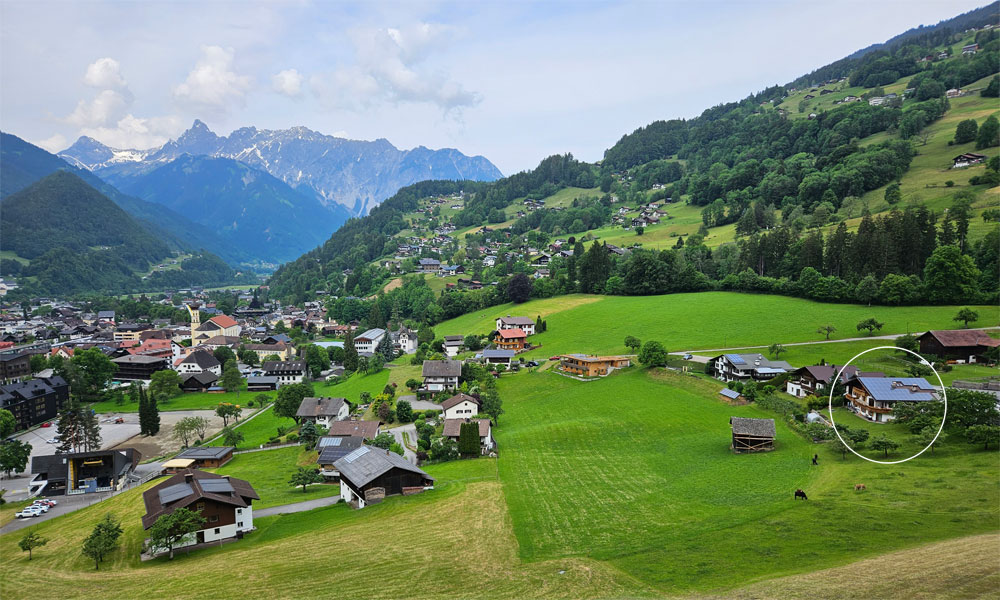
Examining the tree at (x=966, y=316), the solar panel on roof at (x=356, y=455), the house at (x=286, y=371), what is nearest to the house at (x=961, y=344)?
the tree at (x=966, y=316)

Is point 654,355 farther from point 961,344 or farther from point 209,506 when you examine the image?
point 209,506

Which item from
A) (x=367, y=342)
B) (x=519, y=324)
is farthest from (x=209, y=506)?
(x=367, y=342)

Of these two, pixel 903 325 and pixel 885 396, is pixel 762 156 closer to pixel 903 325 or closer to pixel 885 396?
pixel 903 325

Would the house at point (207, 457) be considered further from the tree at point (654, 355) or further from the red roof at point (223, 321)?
the red roof at point (223, 321)

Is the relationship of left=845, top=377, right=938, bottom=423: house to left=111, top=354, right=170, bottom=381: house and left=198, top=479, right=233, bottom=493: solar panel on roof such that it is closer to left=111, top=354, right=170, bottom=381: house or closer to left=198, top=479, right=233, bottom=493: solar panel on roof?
left=198, top=479, right=233, bottom=493: solar panel on roof

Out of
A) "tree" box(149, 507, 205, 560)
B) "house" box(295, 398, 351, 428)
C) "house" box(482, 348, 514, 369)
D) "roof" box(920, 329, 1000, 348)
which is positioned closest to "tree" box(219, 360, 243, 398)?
"house" box(295, 398, 351, 428)

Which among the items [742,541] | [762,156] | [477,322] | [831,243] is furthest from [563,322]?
[762,156]
